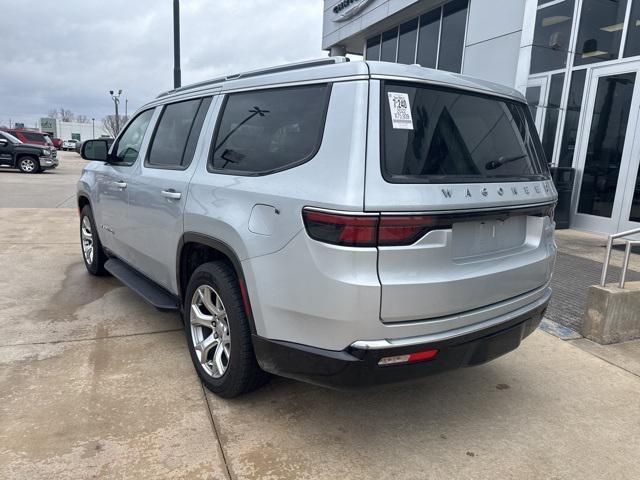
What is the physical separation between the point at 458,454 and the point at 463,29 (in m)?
11.4

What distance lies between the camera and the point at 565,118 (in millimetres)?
9523

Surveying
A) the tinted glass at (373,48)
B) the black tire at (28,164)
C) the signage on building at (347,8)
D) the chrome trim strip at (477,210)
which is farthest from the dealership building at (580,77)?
the black tire at (28,164)

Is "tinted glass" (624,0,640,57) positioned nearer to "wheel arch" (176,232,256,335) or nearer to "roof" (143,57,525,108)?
"roof" (143,57,525,108)

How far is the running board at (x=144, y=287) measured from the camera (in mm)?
3526

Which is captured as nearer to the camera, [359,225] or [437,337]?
[359,225]

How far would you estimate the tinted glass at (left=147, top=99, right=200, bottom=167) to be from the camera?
345cm

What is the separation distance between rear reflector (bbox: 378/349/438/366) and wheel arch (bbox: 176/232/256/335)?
0.71 m

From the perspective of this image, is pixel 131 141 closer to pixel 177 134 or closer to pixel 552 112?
pixel 177 134

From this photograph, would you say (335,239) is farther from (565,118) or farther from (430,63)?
(430,63)

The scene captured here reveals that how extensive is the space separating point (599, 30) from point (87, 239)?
9224 millimetres

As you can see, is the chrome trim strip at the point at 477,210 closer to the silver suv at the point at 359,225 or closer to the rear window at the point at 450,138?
the silver suv at the point at 359,225

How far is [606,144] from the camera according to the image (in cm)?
891

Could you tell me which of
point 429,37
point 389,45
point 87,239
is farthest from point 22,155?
point 87,239

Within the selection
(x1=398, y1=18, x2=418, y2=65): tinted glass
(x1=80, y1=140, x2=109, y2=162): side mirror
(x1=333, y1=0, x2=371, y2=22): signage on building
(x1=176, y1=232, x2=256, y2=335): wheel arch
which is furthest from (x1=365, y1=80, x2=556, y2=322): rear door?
(x1=333, y1=0, x2=371, y2=22): signage on building
